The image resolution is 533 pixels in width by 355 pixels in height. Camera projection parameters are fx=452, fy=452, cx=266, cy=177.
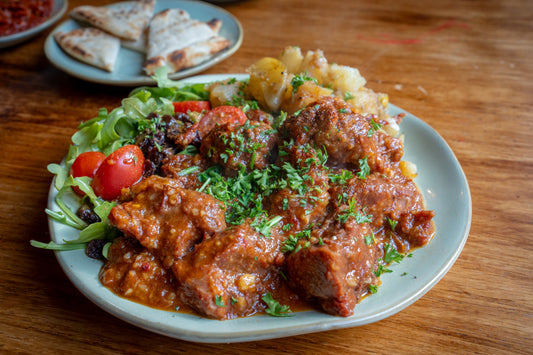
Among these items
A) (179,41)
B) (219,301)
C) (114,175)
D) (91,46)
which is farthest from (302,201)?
(91,46)

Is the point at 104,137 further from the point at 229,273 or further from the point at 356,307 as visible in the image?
the point at 356,307

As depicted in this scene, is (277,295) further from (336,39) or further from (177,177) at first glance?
(336,39)

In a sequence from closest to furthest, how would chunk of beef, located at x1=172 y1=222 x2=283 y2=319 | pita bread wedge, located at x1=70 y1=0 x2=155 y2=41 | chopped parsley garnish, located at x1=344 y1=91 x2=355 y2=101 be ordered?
chunk of beef, located at x1=172 y1=222 x2=283 y2=319
chopped parsley garnish, located at x1=344 y1=91 x2=355 y2=101
pita bread wedge, located at x1=70 y1=0 x2=155 y2=41

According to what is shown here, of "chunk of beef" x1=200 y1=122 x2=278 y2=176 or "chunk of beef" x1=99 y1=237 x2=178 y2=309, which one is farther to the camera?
"chunk of beef" x1=200 y1=122 x2=278 y2=176

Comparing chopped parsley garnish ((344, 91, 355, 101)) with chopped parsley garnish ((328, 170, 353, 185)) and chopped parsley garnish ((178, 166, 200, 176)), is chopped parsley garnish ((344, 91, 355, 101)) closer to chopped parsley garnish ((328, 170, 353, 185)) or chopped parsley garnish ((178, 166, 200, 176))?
chopped parsley garnish ((328, 170, 353, 185))

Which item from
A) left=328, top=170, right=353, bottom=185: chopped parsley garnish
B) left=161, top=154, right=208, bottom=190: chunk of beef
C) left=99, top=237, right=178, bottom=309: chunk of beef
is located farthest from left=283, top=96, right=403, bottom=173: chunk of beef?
left=99, top=237, right=178, bottom=309: chunk of beef

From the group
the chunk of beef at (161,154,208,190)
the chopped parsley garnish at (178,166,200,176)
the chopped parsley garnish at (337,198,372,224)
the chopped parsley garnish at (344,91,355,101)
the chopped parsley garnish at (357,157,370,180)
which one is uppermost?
the chopped parsley garnish at (344,91,355,101)
